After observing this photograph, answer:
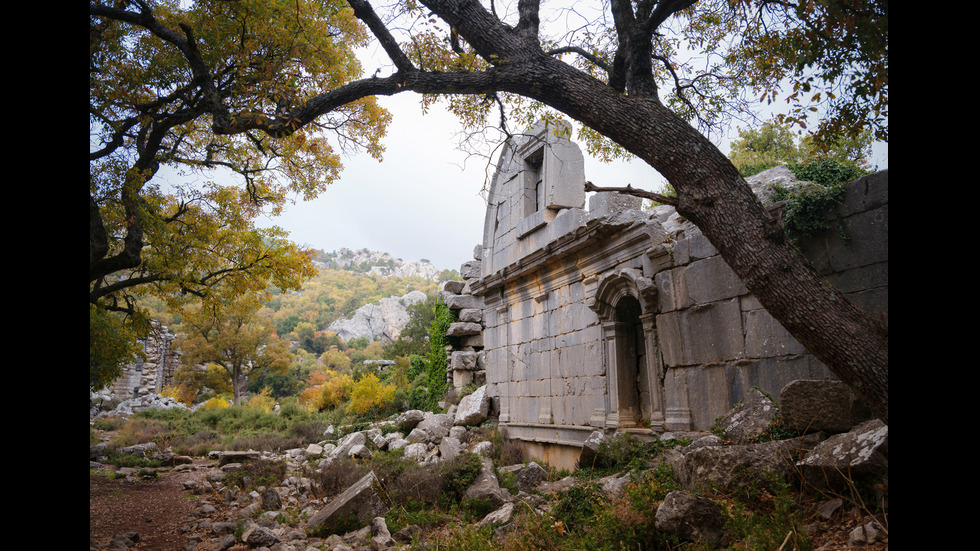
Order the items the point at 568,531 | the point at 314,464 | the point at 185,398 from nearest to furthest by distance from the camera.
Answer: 1. the point at 568,531
2. the point at 314,464
3. the point at 185,398

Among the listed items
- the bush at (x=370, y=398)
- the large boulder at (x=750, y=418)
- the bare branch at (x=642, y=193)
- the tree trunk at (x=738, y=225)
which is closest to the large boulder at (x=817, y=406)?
the large boulder at (x=750, y=418)

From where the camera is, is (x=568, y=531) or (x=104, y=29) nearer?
(x=568, y=531)

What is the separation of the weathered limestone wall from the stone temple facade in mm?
18474

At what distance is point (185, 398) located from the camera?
29547mm

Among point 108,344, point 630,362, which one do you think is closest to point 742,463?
point 630,362

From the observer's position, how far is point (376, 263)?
114 meters

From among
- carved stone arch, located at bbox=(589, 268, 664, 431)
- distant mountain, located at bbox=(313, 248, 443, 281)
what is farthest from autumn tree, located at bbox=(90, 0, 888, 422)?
distant mountain, located at bbox=(313, 248, 443, 281)

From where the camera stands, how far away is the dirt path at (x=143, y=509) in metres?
5.97

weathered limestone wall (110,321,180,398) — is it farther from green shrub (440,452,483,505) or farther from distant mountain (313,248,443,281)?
distant mountain (313,248,443,281)

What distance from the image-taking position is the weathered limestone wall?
83.1 feet
